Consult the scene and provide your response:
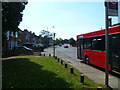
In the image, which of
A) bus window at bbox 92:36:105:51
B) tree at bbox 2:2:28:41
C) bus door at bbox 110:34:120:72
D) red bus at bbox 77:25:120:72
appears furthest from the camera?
tree at bbox 2:2:28:41

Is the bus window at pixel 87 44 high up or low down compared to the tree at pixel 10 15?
down

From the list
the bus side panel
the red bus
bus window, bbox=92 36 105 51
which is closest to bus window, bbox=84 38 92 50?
the red bus

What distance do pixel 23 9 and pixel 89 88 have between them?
1357 cm

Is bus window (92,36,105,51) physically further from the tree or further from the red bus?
the tree

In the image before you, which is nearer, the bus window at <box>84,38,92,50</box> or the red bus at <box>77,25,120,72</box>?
the red bus at <box>77,25,120,72</box>

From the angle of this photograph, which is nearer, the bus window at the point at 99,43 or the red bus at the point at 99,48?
the red bus at the point at 99,48

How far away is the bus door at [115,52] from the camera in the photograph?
755 centimetres

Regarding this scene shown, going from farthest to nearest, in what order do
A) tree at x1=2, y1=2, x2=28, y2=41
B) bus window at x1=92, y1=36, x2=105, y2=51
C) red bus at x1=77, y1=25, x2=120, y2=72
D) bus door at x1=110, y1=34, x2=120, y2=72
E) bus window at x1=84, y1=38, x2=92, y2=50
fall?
1. tree at x1=2, y1=2, x2=28, y2=41
2. bus window at x1=84, y1=38, x2=92, y2=50
3. bus window at x1=92, y1=36, x2=105, y2=51
4. red bus at x1=77, y1=25, x2=120, y2=72
5. bus door at x1=110, y1=34, x2=120, y2=72

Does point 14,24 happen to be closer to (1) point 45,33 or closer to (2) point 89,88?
(2) point 89,88

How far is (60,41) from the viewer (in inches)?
6014

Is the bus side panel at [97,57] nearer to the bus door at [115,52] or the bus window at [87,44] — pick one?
the bus window at [87,44]

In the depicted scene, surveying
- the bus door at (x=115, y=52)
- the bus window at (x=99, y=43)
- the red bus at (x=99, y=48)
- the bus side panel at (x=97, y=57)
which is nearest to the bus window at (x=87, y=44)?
the red bus at (x=99, y=48)

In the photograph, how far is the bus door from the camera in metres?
7.55

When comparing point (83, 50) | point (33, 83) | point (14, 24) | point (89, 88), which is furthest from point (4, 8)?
point (89, 88)
